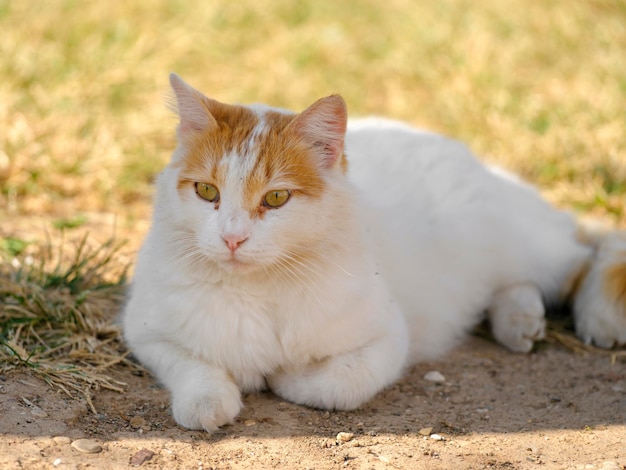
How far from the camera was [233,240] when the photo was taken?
8.30ft

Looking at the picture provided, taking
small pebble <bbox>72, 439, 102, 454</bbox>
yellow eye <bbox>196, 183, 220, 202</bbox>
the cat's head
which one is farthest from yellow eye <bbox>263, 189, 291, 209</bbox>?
small pebble <bbox>72, 439, 102, 454</bbox>

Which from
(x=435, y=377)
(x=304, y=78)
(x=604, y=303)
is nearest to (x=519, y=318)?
(x=604, y=303)

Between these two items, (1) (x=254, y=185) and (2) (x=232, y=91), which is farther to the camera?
(2) (x=232, y=91)

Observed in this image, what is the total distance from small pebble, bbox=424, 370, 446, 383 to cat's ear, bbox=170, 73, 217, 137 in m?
1.45

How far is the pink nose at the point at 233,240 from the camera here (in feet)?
8.29

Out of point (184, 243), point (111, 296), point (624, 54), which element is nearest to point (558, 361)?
point (184, 243)

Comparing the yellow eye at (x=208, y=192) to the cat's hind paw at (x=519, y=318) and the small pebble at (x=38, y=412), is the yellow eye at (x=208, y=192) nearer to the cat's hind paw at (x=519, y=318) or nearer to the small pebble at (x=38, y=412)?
the small pebble at (x=38, y=412)

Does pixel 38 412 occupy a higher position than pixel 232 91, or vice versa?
pixel 232 91

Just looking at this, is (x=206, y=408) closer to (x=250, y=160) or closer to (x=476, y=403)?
(x=250, y=160)

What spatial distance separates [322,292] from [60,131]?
9.84ft

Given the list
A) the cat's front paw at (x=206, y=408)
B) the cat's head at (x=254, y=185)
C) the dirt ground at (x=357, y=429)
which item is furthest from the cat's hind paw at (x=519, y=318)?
the cat's front paw at (x=206, y=408)

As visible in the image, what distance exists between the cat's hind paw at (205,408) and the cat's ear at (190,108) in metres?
0.93

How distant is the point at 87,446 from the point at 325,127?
52.3 inches

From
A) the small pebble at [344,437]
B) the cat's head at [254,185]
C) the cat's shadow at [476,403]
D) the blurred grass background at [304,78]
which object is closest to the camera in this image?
the cat's head at [254,185]
